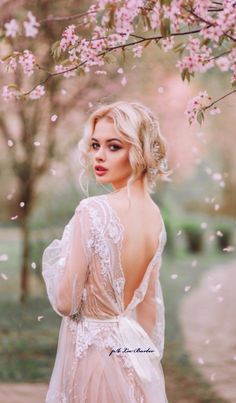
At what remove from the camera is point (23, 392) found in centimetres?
493

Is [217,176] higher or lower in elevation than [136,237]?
higher

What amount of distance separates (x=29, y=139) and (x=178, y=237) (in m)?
1.48

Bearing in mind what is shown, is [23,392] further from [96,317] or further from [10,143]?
[96,317]

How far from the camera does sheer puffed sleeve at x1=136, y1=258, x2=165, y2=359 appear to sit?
8.82ft

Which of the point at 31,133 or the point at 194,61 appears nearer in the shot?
the point at 194,61

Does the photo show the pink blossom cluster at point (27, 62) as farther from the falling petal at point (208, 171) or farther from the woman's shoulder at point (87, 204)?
the falling petal at point (208, 171)

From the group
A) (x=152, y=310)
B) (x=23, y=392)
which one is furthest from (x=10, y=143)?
(x=152, y=310)

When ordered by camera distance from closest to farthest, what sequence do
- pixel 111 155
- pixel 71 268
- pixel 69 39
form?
pixel 71 268 → pixel 111 155 → pixel 69 39

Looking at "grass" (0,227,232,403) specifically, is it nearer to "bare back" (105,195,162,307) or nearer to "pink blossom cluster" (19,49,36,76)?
"bare back" (105,195,162,307)

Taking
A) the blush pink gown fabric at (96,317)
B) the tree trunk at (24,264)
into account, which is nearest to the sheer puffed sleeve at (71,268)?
the blush pink gown fabric at (96,317)

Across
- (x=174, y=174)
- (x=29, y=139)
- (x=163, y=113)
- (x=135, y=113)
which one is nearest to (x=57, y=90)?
(x=29, y=139)

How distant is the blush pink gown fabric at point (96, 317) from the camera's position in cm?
244

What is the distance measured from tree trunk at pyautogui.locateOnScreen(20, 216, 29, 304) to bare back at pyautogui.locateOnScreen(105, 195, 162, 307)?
3.15 m

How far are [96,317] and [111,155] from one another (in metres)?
0.60
